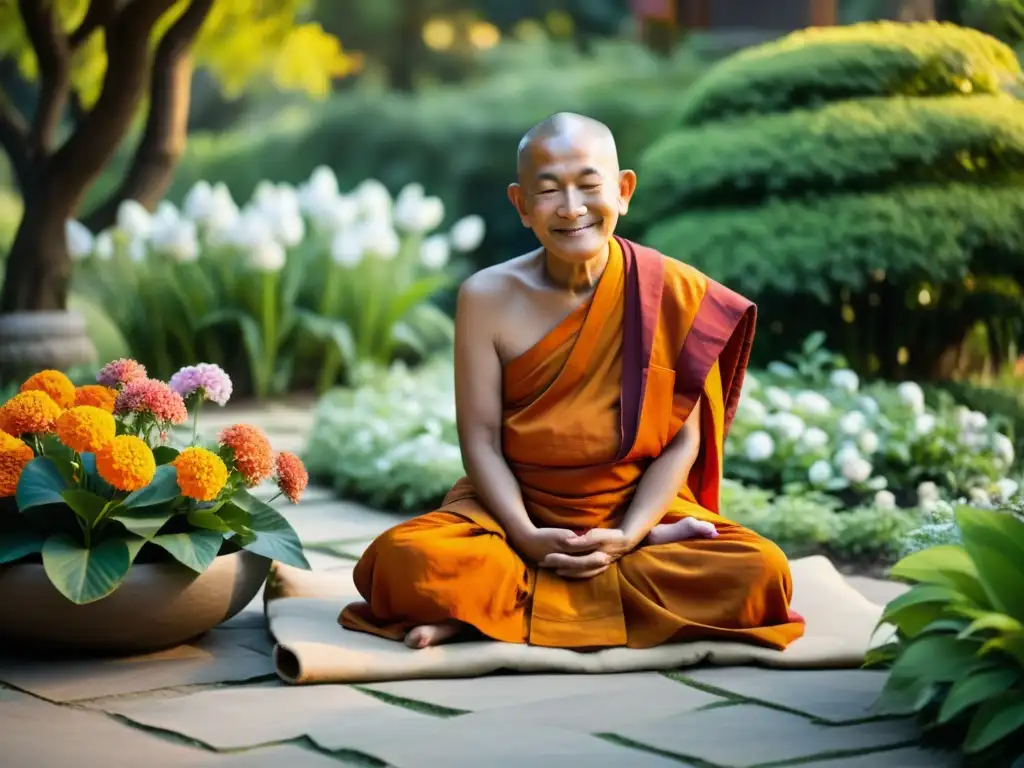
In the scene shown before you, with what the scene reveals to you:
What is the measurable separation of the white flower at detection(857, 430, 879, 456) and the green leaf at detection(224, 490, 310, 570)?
2.53m

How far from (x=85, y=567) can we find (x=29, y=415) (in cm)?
39

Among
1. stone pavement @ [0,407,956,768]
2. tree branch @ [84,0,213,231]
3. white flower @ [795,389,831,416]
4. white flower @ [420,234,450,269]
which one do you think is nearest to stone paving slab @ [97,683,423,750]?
stone pavement @ [0,407,956,768]

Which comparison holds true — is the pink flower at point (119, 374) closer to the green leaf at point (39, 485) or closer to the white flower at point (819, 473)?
the green leaf at point (39, 485)

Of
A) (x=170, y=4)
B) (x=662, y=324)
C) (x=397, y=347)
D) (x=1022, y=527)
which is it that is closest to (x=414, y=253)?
(x=397, y=347)

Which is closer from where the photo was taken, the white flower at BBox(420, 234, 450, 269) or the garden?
the garden

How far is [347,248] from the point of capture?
27.6ft

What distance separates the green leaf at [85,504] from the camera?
3334 mm

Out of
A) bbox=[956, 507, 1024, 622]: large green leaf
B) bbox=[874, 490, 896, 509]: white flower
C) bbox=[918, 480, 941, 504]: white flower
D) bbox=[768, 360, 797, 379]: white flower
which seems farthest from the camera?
bbox=[768, 360, 797, 379]: white flower

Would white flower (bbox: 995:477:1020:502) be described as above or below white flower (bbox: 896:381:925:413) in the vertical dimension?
below

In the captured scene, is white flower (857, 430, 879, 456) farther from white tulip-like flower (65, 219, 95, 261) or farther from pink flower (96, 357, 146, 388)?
white tulip-like flower (65, 219, 95, 261)

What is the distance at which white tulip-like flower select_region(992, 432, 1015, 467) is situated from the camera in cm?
557

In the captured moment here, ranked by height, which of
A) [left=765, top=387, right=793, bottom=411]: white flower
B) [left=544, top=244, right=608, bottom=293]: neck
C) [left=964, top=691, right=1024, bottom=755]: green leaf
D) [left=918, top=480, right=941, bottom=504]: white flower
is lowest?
[left=918, top=480, right=941, bottom=504]: white flower

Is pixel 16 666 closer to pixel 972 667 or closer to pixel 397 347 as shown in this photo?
pixel 972 667

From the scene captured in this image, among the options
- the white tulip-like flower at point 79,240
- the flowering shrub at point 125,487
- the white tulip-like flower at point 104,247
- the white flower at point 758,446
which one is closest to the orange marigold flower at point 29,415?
the flowering shrub at point 125,487
